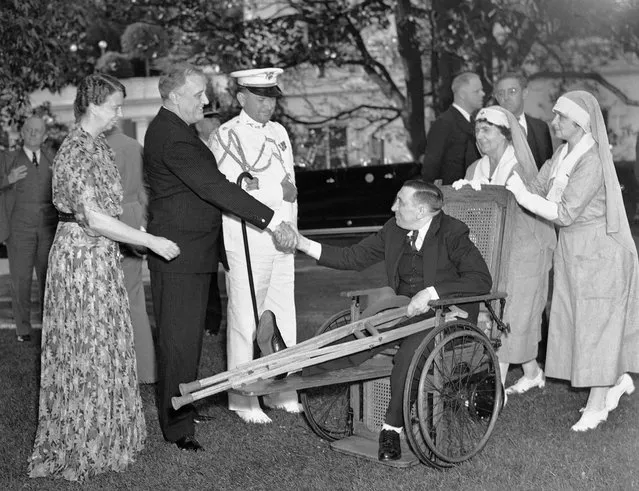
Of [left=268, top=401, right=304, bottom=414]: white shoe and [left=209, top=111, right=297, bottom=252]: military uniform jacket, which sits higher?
[left=209, top=111, right=297, bottom=252]: military uniform jacket

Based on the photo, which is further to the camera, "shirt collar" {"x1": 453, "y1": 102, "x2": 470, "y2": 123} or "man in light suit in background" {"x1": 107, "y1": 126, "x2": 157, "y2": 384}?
"shirt collar" {"x1": 453, "y1": 102, "x2": 470, "y2": 123}

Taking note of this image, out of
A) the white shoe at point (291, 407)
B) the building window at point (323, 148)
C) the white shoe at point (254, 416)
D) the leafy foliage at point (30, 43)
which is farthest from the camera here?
the building window at point (323, 148)

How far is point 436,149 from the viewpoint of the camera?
840 centimetres

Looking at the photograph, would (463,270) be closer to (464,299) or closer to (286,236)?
(464,299)

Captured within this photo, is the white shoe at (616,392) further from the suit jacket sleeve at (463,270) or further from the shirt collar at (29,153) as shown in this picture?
the shirt collar at (29,153)

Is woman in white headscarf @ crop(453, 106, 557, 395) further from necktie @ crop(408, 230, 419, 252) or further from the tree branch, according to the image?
the tree branch

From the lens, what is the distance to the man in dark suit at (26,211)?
9.72 metres

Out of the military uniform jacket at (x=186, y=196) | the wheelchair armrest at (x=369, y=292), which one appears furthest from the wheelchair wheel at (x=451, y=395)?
the military uniform jacket at (x=186, y=196)

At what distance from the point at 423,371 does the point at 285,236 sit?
1295mm

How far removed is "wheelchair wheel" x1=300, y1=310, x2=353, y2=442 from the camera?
19.9ft

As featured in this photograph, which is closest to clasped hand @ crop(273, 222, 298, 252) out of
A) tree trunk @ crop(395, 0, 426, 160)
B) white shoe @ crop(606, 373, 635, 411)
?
white shoe @ crop(606, 373, 635, 411)

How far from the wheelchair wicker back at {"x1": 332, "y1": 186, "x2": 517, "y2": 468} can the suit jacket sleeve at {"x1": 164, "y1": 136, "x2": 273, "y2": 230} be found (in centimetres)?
83

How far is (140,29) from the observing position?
21938 millimetres

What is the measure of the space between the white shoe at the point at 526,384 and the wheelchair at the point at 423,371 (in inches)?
42.2
